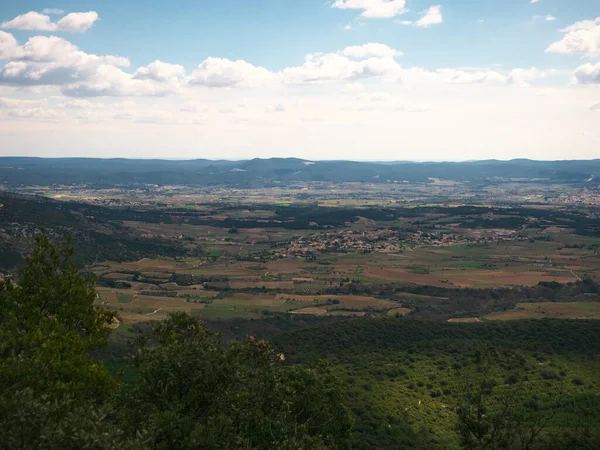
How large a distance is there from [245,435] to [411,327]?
51.2 metres

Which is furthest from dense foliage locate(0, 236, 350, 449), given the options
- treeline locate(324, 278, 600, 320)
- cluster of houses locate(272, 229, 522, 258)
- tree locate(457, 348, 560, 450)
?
cluster of houses locate(272, 229, 522, 258)

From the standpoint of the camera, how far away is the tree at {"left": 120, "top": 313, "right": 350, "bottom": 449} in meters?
18.7

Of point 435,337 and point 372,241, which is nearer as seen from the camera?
point 435,337

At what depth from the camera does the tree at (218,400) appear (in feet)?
61.4

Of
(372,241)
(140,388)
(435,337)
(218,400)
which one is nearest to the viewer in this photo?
(140,388)

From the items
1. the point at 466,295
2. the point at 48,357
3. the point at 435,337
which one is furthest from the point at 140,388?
the point at 466,295

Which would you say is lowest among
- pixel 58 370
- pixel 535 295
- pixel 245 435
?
pixel 535 295

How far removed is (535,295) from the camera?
337ft

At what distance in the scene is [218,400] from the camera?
2147cm

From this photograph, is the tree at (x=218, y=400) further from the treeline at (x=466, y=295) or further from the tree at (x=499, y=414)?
the treeline at (x=466, y=295)

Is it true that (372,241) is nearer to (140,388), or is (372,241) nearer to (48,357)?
(140,388)

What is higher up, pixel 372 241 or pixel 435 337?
pixel 435 337

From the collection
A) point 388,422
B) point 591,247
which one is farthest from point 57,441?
point 591,247

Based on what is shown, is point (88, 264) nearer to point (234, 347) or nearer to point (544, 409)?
point (544, 409)
